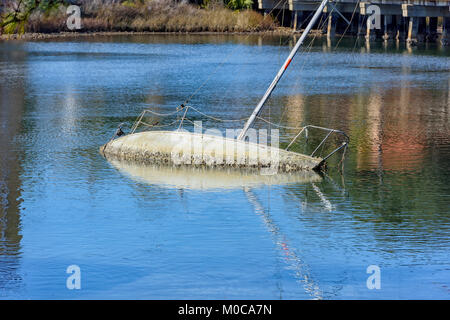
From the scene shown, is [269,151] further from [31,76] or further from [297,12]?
[297,12]

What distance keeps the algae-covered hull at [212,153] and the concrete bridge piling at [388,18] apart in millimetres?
59691

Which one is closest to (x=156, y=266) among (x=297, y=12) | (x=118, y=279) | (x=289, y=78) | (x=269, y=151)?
(x=118, y=279)

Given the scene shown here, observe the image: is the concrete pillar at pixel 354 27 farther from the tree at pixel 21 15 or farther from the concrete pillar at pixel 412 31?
the tree at pixel 21 15

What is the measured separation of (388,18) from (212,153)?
82.5 m

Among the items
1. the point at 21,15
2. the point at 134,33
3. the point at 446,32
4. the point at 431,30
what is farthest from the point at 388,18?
the point at 21,15

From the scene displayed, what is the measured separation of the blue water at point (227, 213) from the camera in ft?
80.4

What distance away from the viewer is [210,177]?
3572 centimetres

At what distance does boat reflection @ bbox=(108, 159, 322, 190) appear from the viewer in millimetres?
35000

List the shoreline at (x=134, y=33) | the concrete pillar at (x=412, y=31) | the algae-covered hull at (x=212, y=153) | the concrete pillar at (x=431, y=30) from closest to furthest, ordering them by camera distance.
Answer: the algae-covered hull at (x=212, y=153)
the concrete pillar at (x=412, y=31)
the concrete pillar at (x=431, y=30)
the shoreline at (x=134, y=33)

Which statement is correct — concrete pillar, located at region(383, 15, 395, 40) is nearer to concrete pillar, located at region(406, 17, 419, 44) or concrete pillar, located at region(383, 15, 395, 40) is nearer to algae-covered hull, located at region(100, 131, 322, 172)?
concrete pillar, located at region(406, 17, 419, 44)

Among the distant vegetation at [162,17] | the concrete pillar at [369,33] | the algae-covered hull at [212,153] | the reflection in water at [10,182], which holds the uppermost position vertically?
the distant vegetation at [162,17]

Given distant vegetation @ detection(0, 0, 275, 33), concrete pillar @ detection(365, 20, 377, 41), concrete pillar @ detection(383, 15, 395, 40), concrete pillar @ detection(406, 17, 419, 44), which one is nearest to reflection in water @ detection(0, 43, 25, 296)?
distant vegetation @ detection(0, 0, 275, 33)

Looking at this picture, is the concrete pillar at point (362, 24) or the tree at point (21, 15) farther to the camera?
the concrete pillar at point (362, 24)

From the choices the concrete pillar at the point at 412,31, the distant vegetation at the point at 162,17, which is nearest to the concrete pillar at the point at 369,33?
the concrete pillar at the point at 412,31
